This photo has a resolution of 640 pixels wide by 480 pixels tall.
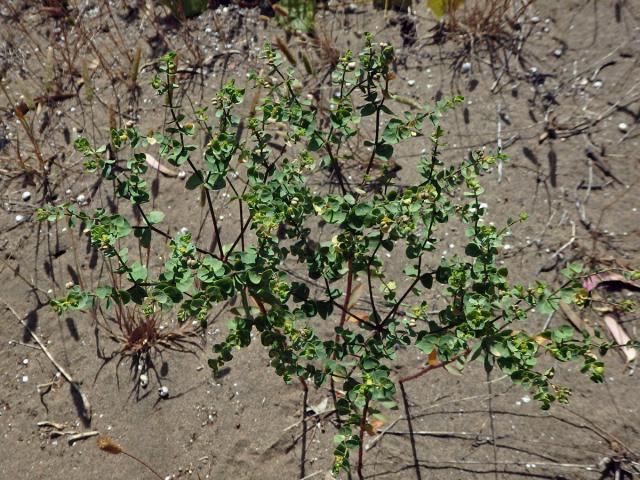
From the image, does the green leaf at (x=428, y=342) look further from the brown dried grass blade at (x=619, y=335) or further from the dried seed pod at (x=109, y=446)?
the dried seed pod at (x=109, y=446)

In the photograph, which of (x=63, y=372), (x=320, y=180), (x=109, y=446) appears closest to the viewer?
(x=109, y=446)

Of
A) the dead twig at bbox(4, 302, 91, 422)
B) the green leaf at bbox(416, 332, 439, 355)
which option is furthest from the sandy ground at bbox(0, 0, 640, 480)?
the green leaf at bbox(416, 332, 439, 355)

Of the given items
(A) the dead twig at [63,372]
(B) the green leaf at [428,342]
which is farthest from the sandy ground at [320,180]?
(B) the green leaf at [428,342]

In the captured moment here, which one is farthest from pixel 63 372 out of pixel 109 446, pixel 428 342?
pixel 428 342

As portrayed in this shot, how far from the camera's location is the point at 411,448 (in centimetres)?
233

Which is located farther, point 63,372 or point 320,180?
point 320,180

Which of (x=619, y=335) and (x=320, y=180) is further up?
(x=320, y=180)

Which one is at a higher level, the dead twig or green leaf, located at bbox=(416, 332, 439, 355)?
green leaf, located at bbox=(416, 332, 439, 355)

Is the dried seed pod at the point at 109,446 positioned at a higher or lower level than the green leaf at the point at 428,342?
lower

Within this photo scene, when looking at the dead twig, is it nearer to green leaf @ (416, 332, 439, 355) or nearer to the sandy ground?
the sandy ground

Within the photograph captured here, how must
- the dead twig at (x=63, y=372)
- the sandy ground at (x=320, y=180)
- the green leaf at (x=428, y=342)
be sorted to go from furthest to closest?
the dead twig at (x=63, y=372), the sandy ground at (x=320, y=180), the green leaf at (x=428, y=342)

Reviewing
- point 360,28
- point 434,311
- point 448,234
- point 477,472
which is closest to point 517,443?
point 477,472

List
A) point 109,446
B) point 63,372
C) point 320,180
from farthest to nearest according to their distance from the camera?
point 320,180
point 63,372
point 109,446

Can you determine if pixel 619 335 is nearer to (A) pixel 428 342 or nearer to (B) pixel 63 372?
(A) pixel 428 342
